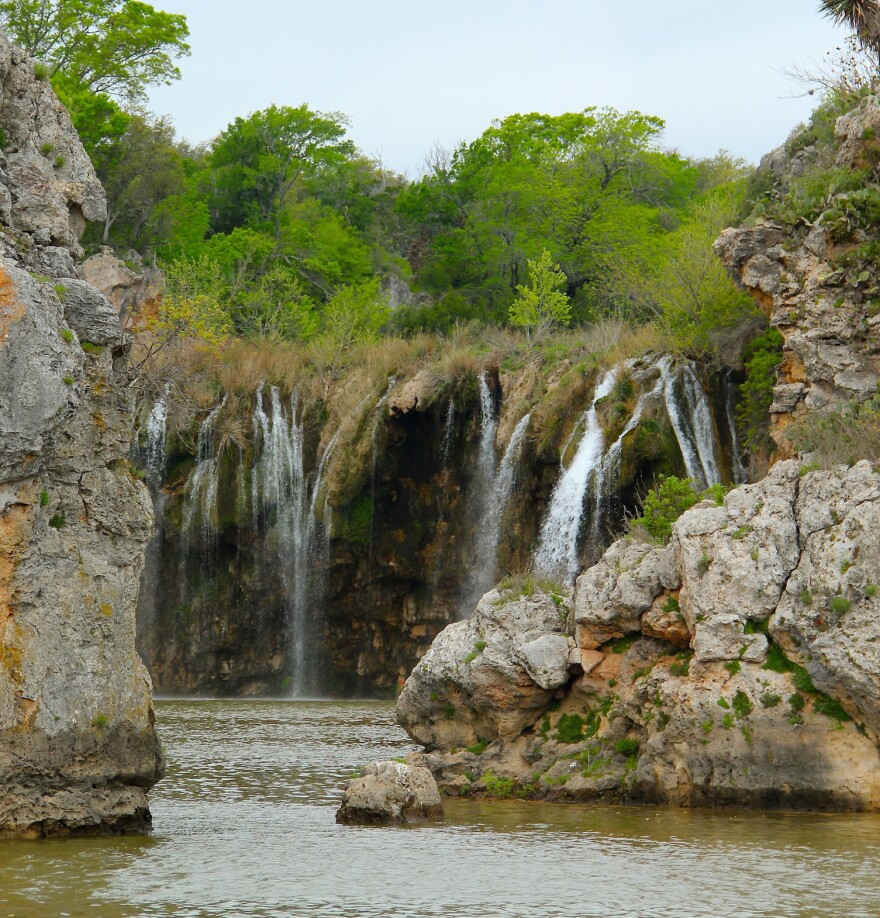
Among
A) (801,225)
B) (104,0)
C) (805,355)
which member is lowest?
(805,355)

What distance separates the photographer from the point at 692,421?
31656 millimetres

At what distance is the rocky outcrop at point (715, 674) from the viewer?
632 inches

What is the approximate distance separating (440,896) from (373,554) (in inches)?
1009

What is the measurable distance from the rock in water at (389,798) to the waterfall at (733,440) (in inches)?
626

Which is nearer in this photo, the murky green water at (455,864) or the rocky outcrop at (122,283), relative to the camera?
the murky green water at (455,864)

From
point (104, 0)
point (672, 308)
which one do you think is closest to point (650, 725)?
point (672, 308)

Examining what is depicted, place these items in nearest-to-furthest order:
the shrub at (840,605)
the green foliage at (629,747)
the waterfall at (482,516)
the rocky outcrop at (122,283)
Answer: the shrub at (840,605) < the green foliage at (629,747) < the waterfall at (482,516) < the rocky outcrop at (122,283)

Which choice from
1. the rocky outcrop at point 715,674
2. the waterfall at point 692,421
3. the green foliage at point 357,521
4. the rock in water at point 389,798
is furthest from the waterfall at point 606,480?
the rock in water at point 389,798

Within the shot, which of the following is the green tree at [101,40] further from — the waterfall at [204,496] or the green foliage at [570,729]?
the green foliage at [570,729]

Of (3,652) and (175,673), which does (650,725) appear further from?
(175,673)

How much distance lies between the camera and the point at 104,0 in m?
55.1

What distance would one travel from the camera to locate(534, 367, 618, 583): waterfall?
101 ft

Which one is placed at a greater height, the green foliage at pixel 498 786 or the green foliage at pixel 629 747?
the green foliage at pixel 629 747

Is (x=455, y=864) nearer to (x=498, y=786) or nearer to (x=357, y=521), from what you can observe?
(x=498, y=786)
